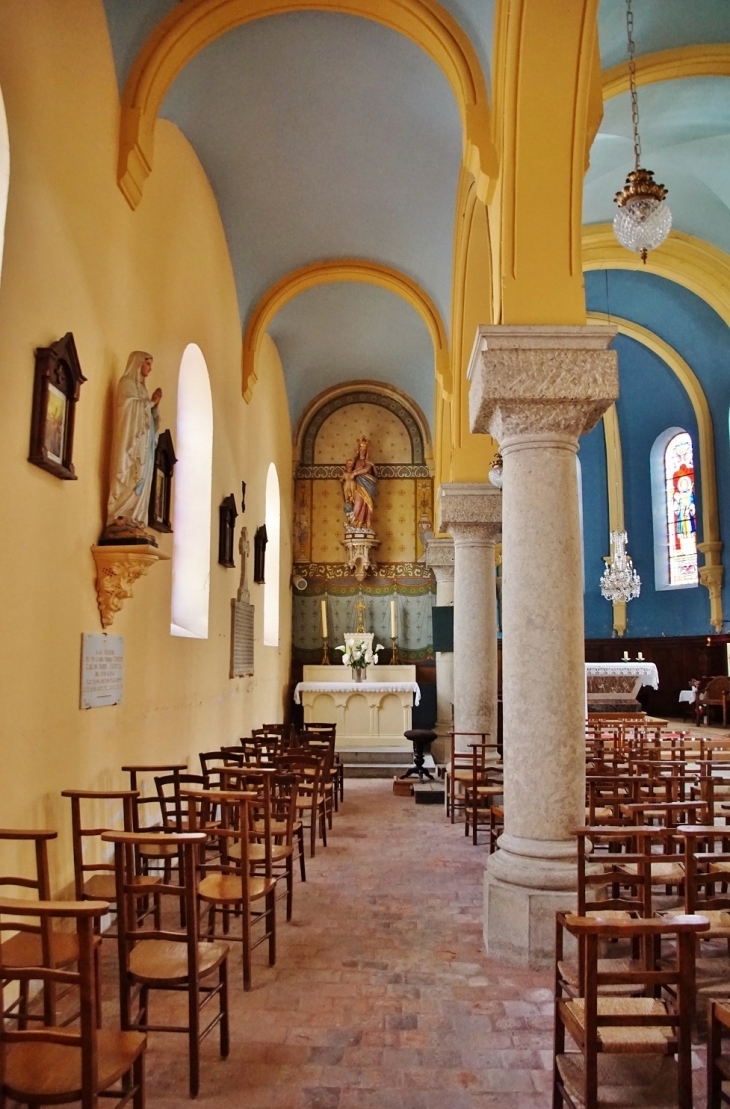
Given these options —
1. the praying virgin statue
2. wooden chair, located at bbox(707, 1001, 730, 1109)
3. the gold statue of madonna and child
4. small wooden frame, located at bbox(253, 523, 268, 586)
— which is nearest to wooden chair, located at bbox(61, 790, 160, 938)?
the praying virgin statue

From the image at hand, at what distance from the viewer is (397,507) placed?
58.3ft

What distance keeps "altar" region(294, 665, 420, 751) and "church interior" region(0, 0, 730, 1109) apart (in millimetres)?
63

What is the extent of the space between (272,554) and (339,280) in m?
5.11

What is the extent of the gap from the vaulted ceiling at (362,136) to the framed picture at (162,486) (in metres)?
2.93

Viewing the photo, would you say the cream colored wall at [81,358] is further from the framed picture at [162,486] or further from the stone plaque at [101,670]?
the framed picture at [162,486]

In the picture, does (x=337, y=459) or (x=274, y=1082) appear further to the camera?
(x=337, y=459)

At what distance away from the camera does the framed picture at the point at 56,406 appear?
16.1ft

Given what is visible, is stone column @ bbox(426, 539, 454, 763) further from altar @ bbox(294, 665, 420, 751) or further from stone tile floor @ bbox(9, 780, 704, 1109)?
stone tile floor @ bbox(9, 780, 704, 1109)

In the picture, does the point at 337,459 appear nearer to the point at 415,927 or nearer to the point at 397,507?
the point at 397,507

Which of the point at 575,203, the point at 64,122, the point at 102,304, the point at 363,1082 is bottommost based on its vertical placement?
the point at 363,1082

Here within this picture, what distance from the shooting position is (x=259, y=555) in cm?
1288

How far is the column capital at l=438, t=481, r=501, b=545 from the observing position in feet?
32.5

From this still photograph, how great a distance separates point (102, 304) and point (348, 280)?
6.92m

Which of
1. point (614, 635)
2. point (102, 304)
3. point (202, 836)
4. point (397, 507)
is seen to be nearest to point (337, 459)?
point (397, 507)
